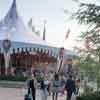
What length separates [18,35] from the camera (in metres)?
44.6

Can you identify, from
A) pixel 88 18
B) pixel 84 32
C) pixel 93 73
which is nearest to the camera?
pixel 88 18

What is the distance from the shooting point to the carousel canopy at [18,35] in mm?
43625

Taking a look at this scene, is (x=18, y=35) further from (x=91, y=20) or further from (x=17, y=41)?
(x=91, y=20)

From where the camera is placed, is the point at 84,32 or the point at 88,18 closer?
the point at 88,18

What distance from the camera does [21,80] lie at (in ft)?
141

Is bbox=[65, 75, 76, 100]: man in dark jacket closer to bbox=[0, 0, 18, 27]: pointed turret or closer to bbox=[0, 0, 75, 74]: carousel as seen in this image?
bbox=[0, 0, 75, 74]: carousel

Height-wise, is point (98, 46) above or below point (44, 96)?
above

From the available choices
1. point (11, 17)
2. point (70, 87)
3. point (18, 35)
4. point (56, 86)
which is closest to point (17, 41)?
point (18, 35)

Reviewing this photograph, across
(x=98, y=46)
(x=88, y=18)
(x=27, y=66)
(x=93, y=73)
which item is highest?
(x=88, y=18)

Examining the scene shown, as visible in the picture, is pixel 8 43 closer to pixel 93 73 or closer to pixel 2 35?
pixel 2 35

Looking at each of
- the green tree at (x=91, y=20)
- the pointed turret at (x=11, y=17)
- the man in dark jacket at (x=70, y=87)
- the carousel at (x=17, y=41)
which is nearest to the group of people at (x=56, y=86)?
the man in dark jacket at (x=70, y=87)

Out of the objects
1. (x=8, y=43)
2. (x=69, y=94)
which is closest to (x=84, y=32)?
(x=69, y=94)

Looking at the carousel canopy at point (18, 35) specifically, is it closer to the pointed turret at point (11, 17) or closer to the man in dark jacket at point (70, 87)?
the pointed turret at point (11, 17)

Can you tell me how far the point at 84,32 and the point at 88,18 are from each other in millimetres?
2266
